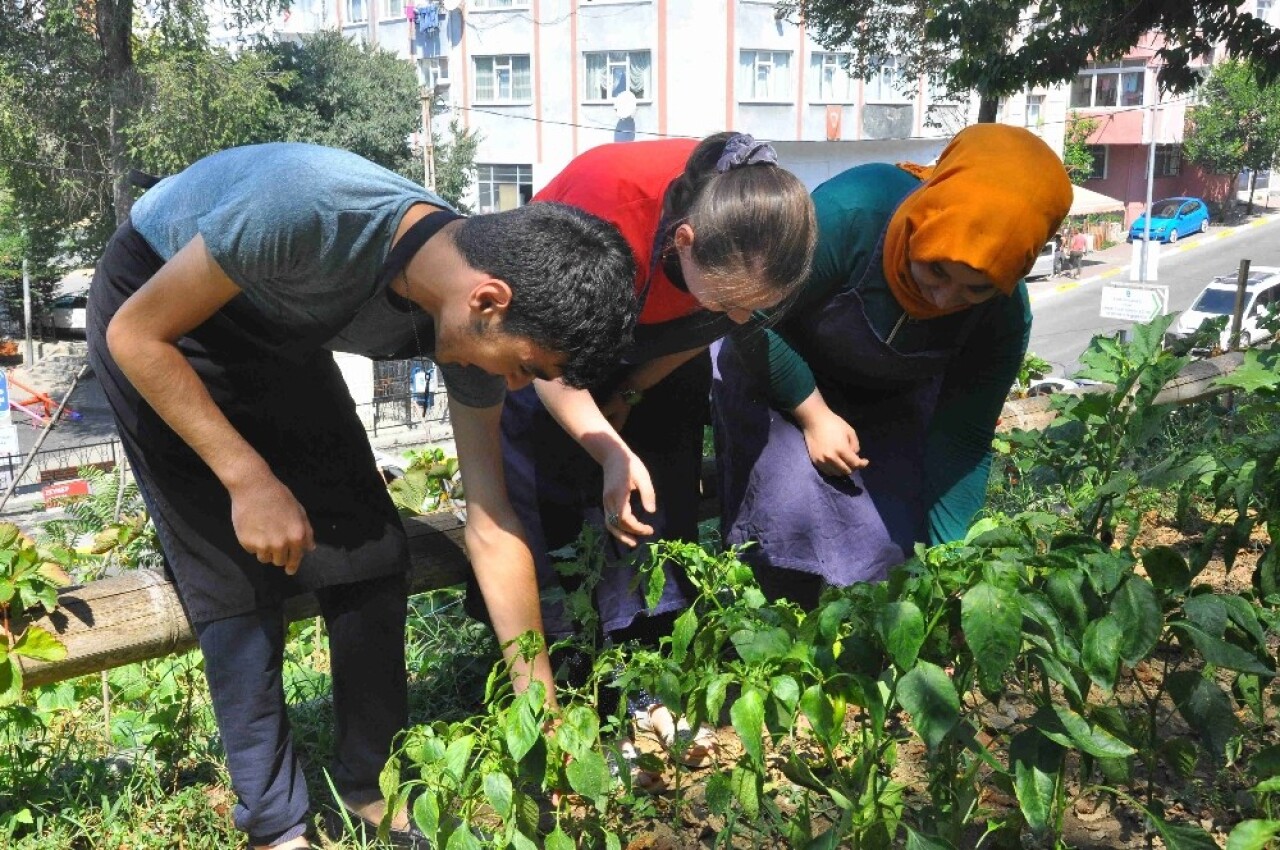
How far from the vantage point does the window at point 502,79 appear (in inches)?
1184

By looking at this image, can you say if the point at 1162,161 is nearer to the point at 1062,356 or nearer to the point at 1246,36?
the point at 1062,356

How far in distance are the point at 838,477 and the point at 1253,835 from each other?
1230 mm

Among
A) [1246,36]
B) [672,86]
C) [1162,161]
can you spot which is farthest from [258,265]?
[1162,161]

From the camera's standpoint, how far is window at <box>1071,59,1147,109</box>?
37.6 meters

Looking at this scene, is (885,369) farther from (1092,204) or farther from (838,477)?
(1092,204)

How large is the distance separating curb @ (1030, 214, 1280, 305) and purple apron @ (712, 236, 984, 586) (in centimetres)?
2473

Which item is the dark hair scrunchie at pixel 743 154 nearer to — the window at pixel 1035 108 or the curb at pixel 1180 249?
the curb at pixel 1180 249

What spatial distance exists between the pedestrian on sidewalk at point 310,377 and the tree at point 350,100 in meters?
24.3

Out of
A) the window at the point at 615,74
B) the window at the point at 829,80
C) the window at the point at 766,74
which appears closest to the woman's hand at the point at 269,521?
the window at the point at 615,74

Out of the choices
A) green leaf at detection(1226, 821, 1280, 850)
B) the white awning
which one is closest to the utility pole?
the white awning

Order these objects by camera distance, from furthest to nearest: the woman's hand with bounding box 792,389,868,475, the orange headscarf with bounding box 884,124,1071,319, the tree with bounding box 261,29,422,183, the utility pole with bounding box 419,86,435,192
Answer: the tree with bounding box 261,29,422,183
the utility pole with bounding box 419,86,435,192
the woman's hand with bounding box 792,389,868,475
the orange headscarf with bounding box 884,124,1071,319

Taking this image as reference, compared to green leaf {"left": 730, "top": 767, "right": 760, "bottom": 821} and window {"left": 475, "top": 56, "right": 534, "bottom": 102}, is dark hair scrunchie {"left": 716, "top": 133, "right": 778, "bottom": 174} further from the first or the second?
window {"left": 475, "top": 56, "right": 534, "bottom": 102}

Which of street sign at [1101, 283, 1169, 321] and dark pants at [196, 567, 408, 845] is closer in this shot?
dark pants at [196, 567, 408, 845]

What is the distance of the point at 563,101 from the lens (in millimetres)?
29500
